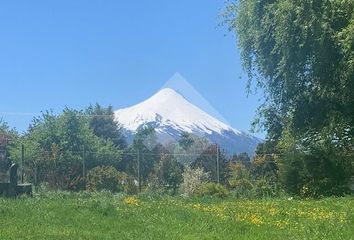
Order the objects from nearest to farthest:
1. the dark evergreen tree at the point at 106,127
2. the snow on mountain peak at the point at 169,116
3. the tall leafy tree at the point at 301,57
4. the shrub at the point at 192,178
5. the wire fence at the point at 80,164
Result: the tall leafy tree at the point at 301,57 → the shrub at the point at 192,178 → the wire fence at the point at 80,164 → the dark evergreen tree at the point at 106,127 → the snow on mountain peak at the point at 169,116

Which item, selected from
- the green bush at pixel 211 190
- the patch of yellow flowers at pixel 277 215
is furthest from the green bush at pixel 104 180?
the patch of yellow flowers at pixel 277 215

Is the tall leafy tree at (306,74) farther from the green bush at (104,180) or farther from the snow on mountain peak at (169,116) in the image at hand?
the snow on mountain peak at (169,116)

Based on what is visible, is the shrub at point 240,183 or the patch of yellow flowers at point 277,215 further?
the shrub at point 240,183

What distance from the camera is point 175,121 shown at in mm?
110125

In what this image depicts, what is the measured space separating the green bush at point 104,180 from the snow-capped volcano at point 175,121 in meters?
55.2

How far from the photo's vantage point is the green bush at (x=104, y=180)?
33.0 metres

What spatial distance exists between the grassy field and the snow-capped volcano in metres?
73.1

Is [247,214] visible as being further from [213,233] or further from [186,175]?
[186,175]

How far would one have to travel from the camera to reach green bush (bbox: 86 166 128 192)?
3303cm

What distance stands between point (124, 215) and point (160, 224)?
2094 millimetres

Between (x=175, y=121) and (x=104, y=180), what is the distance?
7711 cm

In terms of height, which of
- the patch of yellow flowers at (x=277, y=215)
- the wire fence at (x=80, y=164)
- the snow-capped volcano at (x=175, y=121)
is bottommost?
the patch of yellow flowers at (x=277, y=215)

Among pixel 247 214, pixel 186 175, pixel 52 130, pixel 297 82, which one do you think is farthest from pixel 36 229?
pixel 52 130

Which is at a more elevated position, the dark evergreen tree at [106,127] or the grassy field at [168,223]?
the dark evergreen tree at [106,127]
